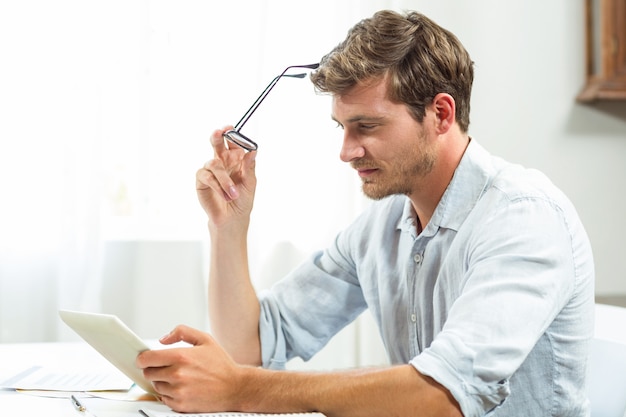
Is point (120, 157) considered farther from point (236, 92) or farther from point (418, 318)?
point (418, 318)

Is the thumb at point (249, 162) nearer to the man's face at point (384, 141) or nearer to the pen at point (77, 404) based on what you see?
the man's face at point (384, 141)

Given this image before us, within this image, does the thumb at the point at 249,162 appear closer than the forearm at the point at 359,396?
No

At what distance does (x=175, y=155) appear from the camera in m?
2.33

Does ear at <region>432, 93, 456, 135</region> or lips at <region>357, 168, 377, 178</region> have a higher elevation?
ear at <region>432, 93, 456, 135</region>

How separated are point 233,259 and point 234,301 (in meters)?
0.08

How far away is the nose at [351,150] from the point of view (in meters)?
1.35

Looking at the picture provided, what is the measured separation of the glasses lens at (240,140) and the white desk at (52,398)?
42 cm

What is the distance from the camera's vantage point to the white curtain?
225 cm

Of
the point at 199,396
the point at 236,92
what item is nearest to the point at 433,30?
the point at 199,396

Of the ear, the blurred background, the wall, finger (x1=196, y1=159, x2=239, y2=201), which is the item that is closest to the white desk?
finger (x1=196, y1=159, x2=239, y2=201)

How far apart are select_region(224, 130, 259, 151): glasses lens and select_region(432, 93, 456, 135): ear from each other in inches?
12.3

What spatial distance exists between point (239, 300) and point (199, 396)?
55 centimetres

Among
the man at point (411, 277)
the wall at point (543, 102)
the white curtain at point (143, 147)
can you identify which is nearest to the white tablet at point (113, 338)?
the man at point (411, 277)

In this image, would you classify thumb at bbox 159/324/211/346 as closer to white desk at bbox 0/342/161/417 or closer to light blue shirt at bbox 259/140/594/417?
white desk at bbox 0/342/161/417
